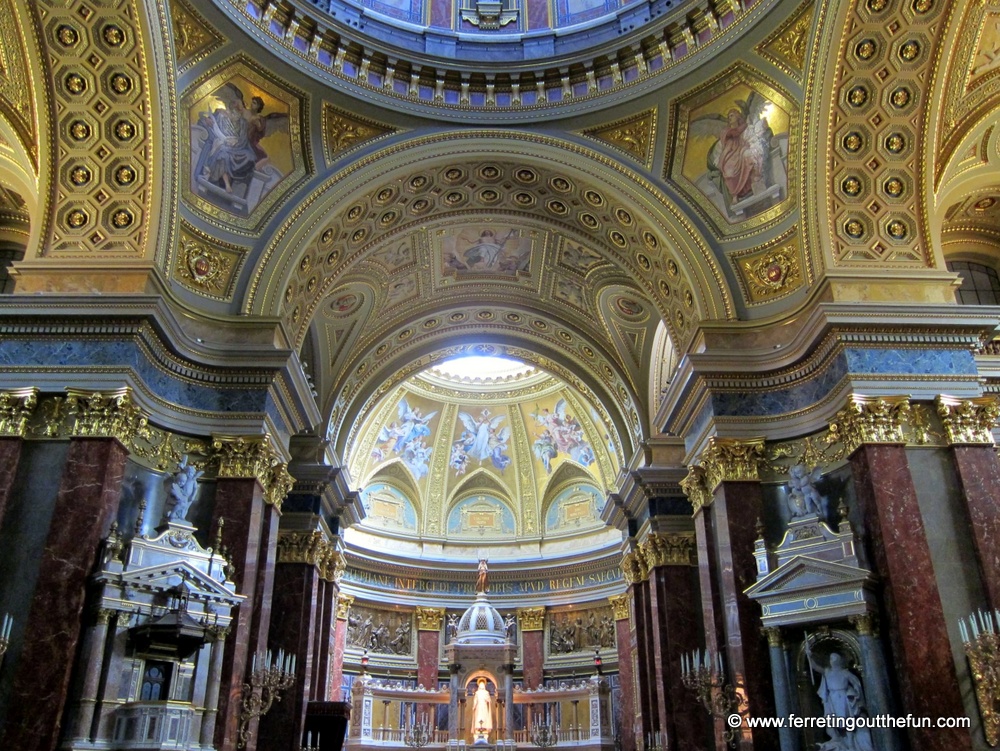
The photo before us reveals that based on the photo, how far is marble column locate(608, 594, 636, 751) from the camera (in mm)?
22578

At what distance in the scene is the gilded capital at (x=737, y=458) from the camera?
12.9 m

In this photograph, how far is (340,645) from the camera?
25047 millimetres

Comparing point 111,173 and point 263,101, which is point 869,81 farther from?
point 111,173

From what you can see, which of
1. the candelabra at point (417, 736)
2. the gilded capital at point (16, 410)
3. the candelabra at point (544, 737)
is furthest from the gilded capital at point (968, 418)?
the candelabra at point (417, 736)

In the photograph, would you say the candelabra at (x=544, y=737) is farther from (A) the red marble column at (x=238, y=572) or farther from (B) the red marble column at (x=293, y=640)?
(A) the red marble column at (x=238, y=572)

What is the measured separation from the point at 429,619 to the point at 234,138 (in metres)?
18.7

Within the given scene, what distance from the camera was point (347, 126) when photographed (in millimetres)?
15516

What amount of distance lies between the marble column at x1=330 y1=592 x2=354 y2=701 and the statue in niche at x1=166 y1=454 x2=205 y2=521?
39.8ft

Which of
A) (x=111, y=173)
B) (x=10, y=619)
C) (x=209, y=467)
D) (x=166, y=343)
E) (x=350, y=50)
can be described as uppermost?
(x=350, y=50)

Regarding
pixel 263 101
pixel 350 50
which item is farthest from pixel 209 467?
pixel 350 50

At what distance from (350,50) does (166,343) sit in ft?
21.7

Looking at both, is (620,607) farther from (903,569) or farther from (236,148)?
(236,148)

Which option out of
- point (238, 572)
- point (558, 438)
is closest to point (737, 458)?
point (238, 572)

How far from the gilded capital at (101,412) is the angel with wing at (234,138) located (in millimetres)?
4607
